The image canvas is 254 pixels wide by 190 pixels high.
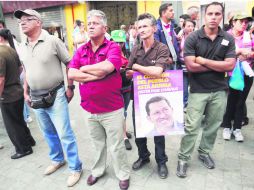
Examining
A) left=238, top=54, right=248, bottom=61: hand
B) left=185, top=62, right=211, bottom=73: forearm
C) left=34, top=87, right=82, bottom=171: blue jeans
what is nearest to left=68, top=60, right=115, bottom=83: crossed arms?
left=34, top=87, right=82, bottom=171: blue jeans

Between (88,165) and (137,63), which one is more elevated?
(137,63)

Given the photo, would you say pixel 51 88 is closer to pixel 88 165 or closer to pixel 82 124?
pixel 88 165

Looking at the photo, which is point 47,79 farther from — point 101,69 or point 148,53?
point 148,53

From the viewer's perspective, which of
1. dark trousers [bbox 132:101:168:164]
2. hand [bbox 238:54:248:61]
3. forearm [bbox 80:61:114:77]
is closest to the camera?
forearm [bbox 80:61:114:77]

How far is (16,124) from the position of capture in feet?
13.4

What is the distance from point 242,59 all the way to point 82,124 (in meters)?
3.25

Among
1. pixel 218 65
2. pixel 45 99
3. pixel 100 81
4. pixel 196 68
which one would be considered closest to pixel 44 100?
pixel 45 99

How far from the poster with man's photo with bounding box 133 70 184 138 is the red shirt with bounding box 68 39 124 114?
0.27m

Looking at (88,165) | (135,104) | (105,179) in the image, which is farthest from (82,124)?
(135,104)

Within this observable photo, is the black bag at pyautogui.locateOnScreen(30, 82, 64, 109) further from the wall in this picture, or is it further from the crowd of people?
the wall

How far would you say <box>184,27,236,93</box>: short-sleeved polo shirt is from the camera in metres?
2.90

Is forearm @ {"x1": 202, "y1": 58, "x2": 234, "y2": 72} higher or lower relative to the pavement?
higher

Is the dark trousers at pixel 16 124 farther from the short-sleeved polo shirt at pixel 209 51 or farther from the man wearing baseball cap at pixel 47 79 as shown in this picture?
the short-sleeved polo shirt at pixel 209 51

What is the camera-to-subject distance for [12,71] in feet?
12.5
